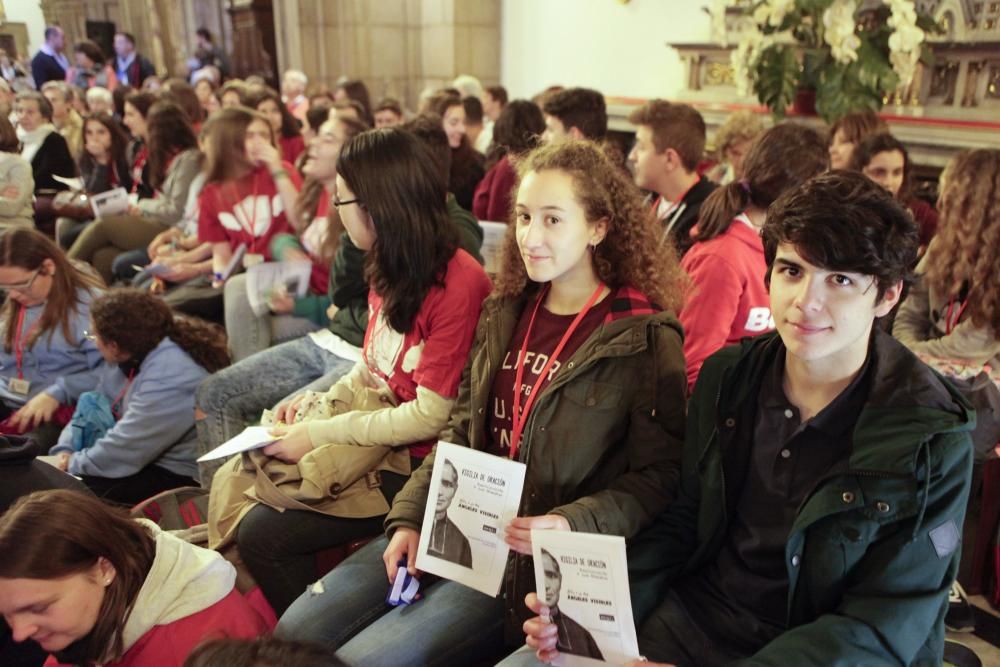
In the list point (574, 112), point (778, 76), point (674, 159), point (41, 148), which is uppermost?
point (778, 76)

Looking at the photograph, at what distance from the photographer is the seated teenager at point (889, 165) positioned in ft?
12.3

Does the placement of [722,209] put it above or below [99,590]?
above

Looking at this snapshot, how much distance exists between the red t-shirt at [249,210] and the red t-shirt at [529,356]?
2.53 metres

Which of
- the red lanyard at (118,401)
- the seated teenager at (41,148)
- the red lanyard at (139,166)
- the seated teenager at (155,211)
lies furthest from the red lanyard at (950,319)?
the seated teenager at (41,148)

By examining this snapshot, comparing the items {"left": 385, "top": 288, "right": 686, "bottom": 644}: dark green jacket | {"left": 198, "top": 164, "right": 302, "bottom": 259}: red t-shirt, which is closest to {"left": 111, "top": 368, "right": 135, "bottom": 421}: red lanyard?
{"left": 198, "top": 164, "right": 302, "bottom": 259}: red t-shirt

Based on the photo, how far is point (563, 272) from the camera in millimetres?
1989

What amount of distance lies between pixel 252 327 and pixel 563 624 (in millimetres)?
2526

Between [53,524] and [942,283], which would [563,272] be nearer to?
[53,524]

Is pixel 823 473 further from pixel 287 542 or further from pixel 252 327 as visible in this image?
pixel 252 327

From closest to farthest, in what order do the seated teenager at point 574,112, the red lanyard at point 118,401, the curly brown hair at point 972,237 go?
the curly brown hair at point 972,237 < the red lanyard at point 118,401 < the seated teenager at point 574,112

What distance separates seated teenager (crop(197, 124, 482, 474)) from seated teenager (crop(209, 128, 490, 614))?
52cm

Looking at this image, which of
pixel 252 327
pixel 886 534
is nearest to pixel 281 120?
pixel 252 327

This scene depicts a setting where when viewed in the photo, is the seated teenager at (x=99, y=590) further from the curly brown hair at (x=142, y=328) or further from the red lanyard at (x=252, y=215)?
the red lanyard at (x=252, y=215)

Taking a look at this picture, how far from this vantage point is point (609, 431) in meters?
1.85
